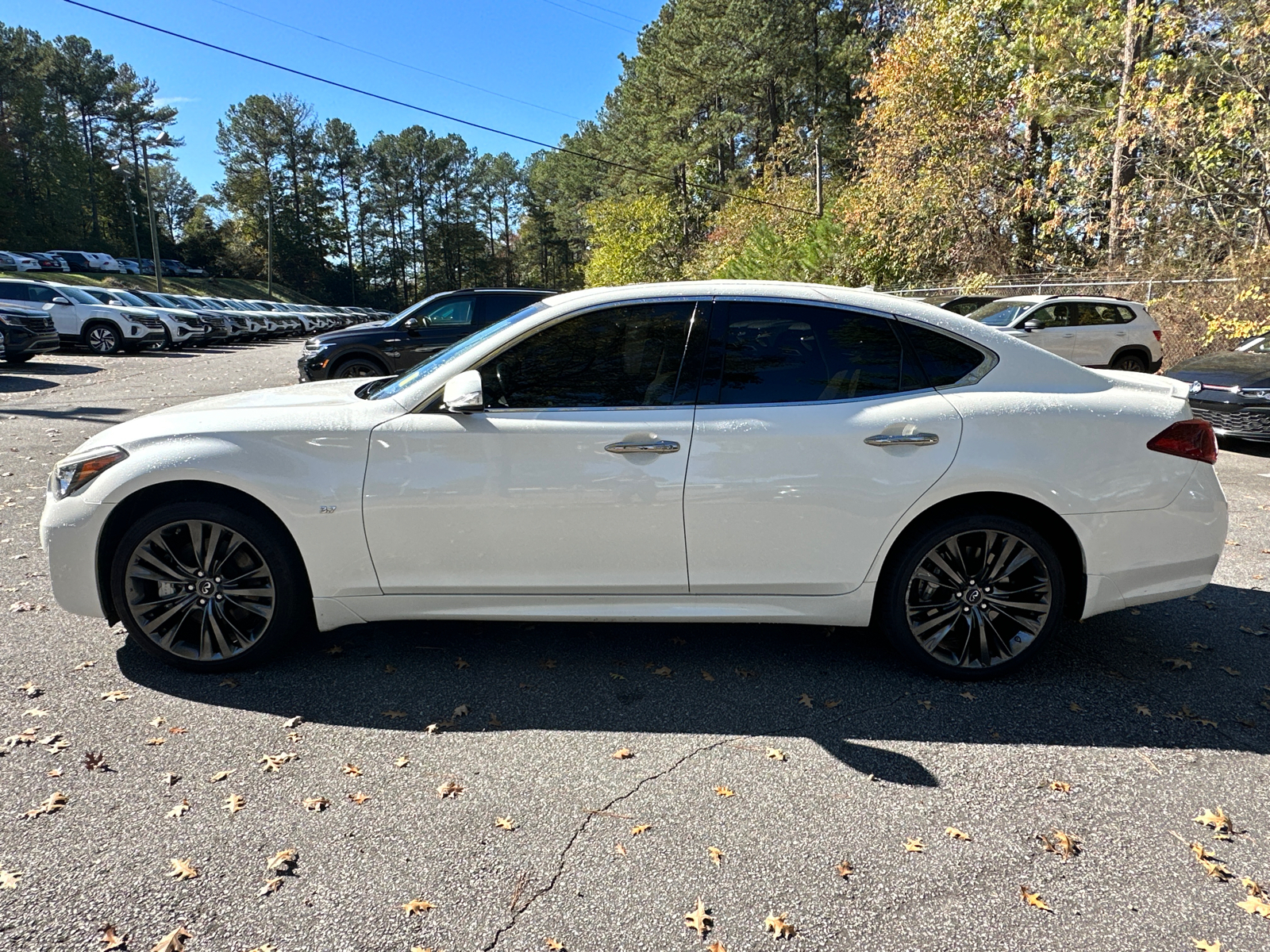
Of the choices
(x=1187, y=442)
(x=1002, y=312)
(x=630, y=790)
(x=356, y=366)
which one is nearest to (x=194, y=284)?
(x=356, y=366)

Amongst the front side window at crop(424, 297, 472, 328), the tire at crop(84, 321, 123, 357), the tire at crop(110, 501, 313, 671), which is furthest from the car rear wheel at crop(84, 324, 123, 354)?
the tire at crop(110, 501, 313, 671)

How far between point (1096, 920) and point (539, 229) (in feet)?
330

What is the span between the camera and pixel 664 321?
3596mm

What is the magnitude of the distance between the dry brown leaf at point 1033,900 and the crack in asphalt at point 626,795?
0.99 m

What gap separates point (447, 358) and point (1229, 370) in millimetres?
10128

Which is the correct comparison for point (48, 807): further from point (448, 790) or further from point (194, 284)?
point (194, 284)

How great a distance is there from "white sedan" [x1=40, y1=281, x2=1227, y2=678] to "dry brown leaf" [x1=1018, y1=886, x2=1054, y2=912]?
1.29 m

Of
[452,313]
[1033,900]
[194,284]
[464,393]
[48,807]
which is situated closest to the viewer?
[1033,900]

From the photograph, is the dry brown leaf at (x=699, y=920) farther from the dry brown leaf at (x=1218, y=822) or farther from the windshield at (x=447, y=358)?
the windshield at (x=447, y=358)

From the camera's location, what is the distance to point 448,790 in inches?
113

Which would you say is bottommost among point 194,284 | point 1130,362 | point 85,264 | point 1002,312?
point 1130,362

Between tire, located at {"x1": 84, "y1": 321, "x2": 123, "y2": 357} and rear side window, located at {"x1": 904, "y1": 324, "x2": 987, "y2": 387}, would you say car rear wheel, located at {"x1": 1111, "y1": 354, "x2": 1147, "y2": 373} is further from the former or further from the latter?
tire, located at {"x1": 84, "y1": 321, "x2": 123, "y2": 357}

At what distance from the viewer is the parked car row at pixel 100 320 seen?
691 inches

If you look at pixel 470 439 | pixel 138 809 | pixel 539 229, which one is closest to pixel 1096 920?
pixel 470 439
